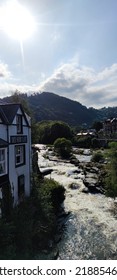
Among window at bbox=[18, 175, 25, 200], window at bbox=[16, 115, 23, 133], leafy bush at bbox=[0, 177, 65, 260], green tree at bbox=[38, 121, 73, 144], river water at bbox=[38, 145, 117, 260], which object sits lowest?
river water at bbox=[38, 145, 117, 260]

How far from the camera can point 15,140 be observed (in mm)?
20469

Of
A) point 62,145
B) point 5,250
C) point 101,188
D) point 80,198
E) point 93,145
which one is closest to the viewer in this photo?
point 5,250

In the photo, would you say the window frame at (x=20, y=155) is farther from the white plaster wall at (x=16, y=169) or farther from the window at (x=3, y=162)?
the window at (x=3, y=162)

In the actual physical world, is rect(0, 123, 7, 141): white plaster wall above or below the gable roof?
below

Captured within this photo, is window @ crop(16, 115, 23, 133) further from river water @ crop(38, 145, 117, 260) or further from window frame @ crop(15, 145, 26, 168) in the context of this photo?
river water @ crop(38, 145, 117, 260)

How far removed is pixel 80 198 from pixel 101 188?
14.7 ft

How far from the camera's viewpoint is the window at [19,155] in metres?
21.5

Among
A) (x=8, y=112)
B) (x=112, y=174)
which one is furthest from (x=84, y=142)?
(x=8, y=112)

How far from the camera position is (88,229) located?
2083 centimetres

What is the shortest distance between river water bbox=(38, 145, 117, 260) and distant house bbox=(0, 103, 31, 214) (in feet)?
17.4

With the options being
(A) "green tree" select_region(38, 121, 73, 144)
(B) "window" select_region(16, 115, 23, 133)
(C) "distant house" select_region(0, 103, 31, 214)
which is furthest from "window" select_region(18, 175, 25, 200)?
(A) "green tree" select_region(38, 121, 73, 144)

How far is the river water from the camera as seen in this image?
1723cm
